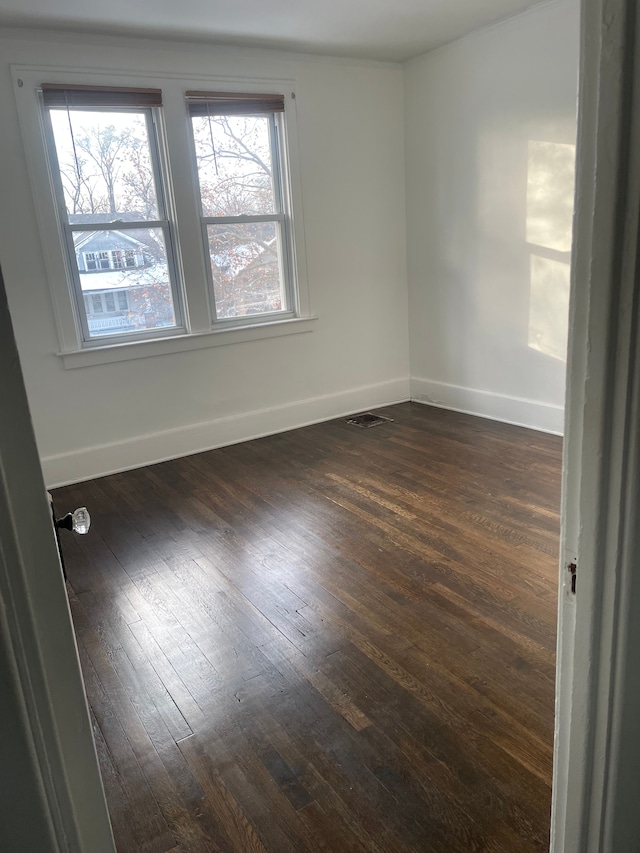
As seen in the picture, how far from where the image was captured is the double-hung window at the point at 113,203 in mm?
3756

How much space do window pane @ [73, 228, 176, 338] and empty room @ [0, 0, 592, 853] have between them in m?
0.02

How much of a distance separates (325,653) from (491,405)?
3009 mm

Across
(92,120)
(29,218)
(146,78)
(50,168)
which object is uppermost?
(146,78)

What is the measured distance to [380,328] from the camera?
525 cm

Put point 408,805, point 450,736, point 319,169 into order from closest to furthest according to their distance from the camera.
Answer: point 408,805 < point 450,736 < point 319,169

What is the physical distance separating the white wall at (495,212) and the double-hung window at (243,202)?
1167 millimetres

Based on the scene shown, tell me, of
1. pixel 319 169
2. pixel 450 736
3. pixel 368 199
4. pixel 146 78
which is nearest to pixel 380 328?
pixel 368 199

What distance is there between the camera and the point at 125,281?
4105 millimetres

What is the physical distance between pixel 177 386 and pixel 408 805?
325cm

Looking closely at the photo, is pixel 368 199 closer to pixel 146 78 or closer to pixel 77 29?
pixel 146 78

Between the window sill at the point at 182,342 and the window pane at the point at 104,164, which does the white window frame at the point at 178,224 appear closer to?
the window sill at the point at 182,342

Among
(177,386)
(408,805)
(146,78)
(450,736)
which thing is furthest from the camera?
(177,386)

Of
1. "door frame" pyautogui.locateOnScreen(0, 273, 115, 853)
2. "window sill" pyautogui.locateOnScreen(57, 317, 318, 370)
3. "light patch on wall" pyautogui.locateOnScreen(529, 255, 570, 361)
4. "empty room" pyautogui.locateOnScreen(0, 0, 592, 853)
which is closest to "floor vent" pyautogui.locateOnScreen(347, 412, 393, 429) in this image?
"empty room" pyautogui.locateOnScreen(0, 0, 592, 853)

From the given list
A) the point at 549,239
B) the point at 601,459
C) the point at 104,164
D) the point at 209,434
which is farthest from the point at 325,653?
the point at 104,164
